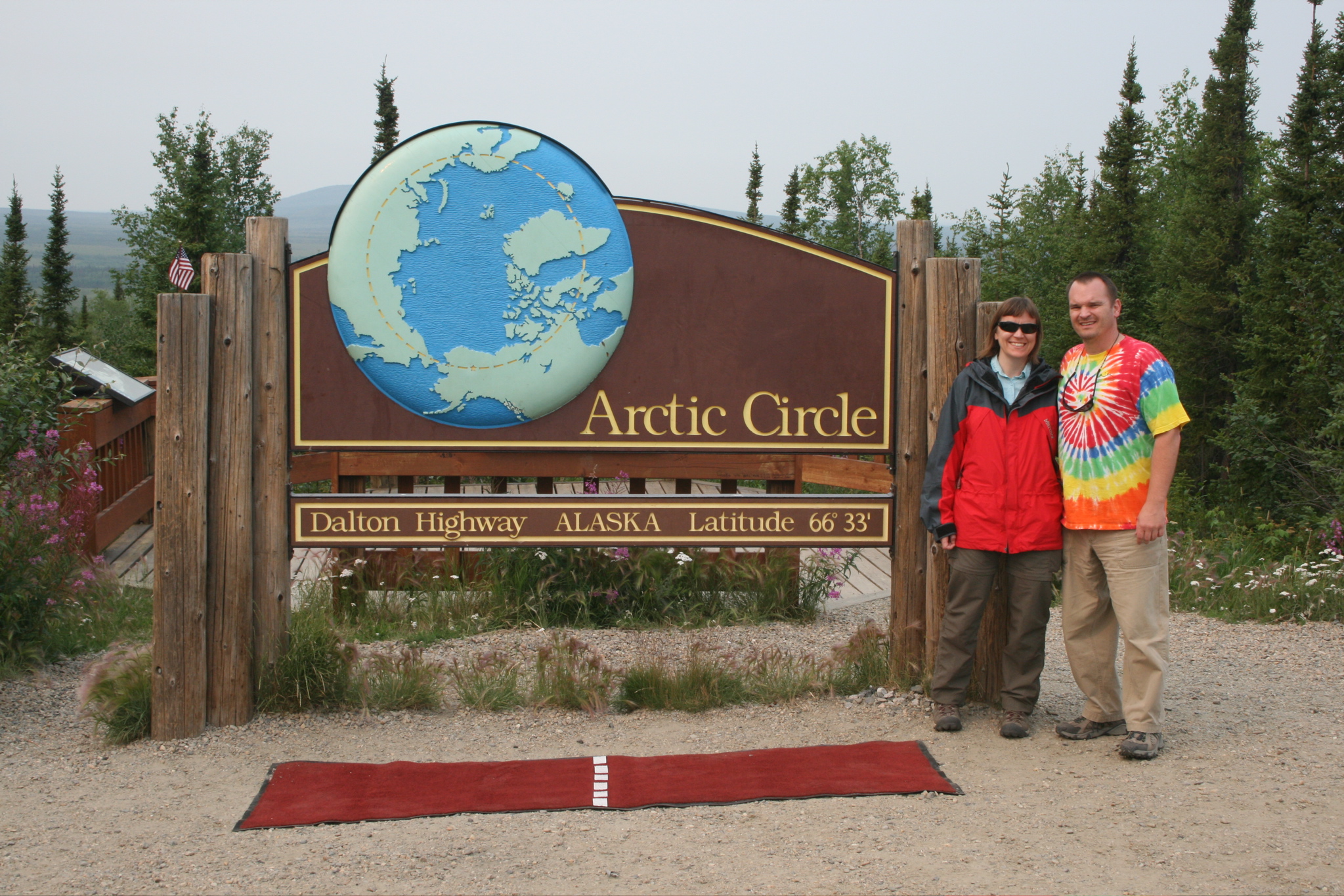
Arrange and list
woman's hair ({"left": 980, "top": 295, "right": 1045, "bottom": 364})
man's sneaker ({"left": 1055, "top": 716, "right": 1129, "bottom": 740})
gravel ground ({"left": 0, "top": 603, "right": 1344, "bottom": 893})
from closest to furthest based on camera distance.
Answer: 1. gravel ground ({"left": 0, "top": 603, "right": 1344, "bottom": 893})
2. woman's hair ({"left": 980, "top": 295, "right": 1045, "bottom": 364})
3. man's sneaker ({"left": 1055, "top": 716, "right": 1129, "bottom": 740})

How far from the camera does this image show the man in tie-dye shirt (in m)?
3.86

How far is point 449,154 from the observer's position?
4516mm

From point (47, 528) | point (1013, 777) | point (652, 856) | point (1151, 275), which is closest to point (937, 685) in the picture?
point (1013, 777)

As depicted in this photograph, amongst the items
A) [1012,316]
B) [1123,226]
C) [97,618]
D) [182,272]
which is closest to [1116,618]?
[1012,316]

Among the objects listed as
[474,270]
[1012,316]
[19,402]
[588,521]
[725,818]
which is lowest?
[725,818]

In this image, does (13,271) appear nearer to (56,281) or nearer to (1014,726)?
(56,281)

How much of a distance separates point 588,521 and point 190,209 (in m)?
18.4

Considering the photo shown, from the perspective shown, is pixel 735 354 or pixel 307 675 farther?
pixel 735 354

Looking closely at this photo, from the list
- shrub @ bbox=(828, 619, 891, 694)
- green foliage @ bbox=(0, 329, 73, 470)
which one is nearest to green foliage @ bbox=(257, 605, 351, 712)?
shrub @ bbox=(828, 619, 891, 694)

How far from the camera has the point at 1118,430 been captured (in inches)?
155

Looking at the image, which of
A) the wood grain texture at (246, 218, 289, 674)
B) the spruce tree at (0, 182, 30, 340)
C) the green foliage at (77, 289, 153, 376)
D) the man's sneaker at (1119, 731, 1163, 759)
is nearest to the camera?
the man's sneaker at (1119, 731, 1163, 759)

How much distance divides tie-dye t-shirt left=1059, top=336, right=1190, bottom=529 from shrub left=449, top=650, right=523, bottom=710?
2.54 m

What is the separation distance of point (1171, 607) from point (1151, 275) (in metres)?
15.1

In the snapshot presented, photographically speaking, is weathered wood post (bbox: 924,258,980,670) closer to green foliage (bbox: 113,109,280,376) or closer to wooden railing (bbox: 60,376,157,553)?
wooden railing (bbox: 60,376,157,553)
